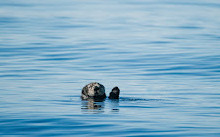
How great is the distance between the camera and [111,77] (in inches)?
777

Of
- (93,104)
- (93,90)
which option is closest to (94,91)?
(93,90)

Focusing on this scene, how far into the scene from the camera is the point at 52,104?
14414 mm

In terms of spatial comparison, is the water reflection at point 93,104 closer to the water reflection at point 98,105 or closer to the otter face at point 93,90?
the water reflection at point 98,105

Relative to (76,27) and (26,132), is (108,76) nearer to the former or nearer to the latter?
(26,132)

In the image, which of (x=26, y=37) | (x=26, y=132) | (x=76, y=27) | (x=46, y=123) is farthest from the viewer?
(x=76, y=27)

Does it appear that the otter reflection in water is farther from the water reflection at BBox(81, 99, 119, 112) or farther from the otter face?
the otter face

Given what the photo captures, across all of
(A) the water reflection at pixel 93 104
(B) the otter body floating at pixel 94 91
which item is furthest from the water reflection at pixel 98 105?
(B) the otter body floating at pixel 94 91

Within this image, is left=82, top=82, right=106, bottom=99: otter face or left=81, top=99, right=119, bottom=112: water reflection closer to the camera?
left=81, top=99, right=119, bottom=112: water reflection

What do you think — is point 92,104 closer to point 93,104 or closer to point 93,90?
point 93,104

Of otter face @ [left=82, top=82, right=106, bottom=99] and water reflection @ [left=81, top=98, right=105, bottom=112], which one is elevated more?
otter face @ [left=82, top=82, right=106, bottom=99]

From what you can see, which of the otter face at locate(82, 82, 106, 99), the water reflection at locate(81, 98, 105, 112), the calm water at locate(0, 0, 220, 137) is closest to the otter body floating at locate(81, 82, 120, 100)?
the otter face at locate(82, 82, 106, 99)

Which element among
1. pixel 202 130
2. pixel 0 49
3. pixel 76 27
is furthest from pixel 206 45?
pixel 202 130

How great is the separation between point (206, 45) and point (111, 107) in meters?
17.0

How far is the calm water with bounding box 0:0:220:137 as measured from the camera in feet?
38.9
